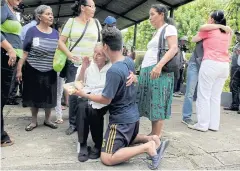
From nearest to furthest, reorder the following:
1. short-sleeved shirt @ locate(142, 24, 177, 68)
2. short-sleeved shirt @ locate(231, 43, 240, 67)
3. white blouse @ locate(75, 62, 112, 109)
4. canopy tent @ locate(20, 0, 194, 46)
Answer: white blouse @ locate(75, 62, 112, 109), short-sleeved shirt @ locate(142, 24, 177, 68), short-sleeved shirt @ locate(231, 43, 240, 67), canopy tent @ locate(20, 0, 194, 46)

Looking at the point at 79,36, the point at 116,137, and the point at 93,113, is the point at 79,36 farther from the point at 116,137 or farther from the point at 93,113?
the point at 116,137

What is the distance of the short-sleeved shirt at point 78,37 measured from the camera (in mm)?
3686

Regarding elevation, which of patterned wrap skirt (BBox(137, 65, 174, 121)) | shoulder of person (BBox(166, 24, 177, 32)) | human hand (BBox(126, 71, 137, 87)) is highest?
shoulder of person (BBox(166, 24, 177, 32))

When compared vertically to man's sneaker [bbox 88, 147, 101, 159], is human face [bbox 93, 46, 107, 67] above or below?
above

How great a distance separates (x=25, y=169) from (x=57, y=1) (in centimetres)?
970

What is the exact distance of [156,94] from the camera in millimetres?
3338

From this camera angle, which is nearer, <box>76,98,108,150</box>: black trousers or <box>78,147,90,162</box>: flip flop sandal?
<box>78,147,90,162</box>: flip flop sandal

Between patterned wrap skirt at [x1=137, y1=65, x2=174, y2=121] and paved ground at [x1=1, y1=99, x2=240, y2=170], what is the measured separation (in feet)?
1.41

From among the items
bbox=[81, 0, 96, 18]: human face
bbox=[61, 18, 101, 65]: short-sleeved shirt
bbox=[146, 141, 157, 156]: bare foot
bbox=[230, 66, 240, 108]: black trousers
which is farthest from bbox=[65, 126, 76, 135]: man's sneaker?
bbox=[230, 66, 240, 108]: black trousers

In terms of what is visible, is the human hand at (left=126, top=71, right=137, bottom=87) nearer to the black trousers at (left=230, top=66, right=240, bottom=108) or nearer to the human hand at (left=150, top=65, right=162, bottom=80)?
the human hand at (left=150, top=65, right=162, bottom=80)

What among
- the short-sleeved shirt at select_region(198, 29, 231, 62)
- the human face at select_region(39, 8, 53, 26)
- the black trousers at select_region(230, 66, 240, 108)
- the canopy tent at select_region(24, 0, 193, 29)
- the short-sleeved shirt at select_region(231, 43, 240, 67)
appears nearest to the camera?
the human face at select_region(39, 8, 53, 26)

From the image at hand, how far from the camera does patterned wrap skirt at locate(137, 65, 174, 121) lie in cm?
334

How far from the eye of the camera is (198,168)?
9.53 feet

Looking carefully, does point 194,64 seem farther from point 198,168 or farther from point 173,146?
point 198,168
